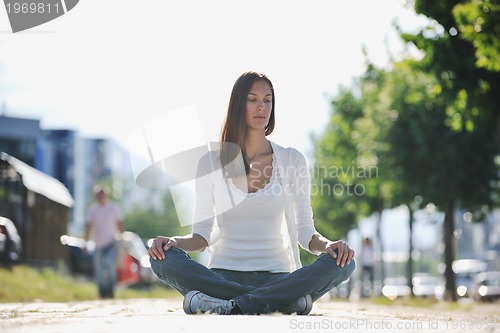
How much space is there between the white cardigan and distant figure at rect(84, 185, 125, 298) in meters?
10.0

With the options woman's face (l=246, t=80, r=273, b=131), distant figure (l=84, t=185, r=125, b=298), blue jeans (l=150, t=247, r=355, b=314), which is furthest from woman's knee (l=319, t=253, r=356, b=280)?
distant figure (l=84, t=185, r=125, b=298)

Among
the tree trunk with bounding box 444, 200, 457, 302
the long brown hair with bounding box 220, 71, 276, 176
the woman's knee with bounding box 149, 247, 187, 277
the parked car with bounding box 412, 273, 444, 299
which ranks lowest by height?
the parked car with bounding box 412, 273, 444, 299

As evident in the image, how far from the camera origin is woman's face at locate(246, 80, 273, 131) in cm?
660

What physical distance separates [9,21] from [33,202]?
18804mm

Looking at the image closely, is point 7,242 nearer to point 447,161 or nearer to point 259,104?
point 259,104

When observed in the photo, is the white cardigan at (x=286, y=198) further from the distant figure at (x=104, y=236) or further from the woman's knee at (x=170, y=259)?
the distant figure at (x=104, y=236)

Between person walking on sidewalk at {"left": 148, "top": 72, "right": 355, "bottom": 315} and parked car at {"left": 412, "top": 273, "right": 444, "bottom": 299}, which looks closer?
person walking on sidewalk at {"left": 148, "top": 72, "right": 355, "bottom": 315}

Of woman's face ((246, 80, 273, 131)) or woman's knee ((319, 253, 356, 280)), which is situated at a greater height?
woman's face ((246, 80, 273, 131))

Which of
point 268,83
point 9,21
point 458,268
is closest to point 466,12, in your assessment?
point 9,21

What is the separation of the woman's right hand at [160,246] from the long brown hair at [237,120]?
765 millimetres

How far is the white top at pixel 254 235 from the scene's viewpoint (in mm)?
6559

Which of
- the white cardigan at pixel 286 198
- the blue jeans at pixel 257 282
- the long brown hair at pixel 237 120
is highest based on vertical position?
the long brown hair at pixel 237 120

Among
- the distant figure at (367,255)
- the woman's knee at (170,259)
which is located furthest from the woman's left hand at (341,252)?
the distant figure at (367,255)

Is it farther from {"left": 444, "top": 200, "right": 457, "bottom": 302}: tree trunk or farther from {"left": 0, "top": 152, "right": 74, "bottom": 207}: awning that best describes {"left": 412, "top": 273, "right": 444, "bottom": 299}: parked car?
{"left": 0, "top": 152, "right": 74, "bottom": 207}: awning
